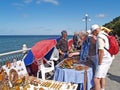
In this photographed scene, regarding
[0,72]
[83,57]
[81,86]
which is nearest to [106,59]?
[81,86]

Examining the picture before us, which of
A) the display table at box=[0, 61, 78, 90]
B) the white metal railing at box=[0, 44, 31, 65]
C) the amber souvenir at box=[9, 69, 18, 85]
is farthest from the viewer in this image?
the white metal railing at box=[0, 44, 31, 65]

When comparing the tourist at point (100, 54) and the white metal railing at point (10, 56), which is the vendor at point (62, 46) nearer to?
the white metal railing at point (10, 56)

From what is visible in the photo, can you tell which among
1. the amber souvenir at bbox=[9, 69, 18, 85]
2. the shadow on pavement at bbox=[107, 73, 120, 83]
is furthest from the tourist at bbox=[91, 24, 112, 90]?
the shadow on pavement at bbox=[107, 73, 120, 83]

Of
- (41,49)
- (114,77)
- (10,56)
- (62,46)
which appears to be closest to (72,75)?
(41,49)

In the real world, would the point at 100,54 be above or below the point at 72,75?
above

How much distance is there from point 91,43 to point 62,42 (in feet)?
6.08

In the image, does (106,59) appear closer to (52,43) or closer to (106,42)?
(106,42)

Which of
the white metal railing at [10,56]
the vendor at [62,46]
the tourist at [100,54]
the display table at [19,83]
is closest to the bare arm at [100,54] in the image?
the tourist at [100,54]

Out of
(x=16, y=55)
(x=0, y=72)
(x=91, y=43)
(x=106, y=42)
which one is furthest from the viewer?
(x=16, y=55)

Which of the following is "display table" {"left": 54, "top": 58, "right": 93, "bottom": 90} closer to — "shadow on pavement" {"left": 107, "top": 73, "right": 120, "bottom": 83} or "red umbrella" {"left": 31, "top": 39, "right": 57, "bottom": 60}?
"red umbrella" {"left": 31, "top": 39, "right": 57, "bottom": 60}

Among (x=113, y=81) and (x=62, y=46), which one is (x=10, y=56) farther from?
(x=113, y=81)

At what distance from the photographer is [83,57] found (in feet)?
22.2

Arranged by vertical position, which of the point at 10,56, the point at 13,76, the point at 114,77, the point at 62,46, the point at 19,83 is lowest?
the point at 114,77

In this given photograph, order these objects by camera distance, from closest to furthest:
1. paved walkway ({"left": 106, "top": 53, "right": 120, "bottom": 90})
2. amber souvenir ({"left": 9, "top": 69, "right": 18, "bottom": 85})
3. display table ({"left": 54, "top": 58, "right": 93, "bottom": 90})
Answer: amber souvenir ({"left": 9, "top": 69, "right": 18, "bottom": 85}) < display table ({"left": 54, "top": 58, "right": 93, "bottom": 90}) < paved walkway ({"left": 106, "top": 53, "right": 120, "bottom": 90})
